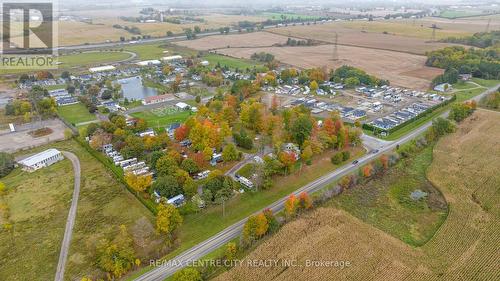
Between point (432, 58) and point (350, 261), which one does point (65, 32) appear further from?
point (350, 261)

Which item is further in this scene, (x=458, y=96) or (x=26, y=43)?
(x=26, y=43)

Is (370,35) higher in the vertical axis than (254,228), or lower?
higher

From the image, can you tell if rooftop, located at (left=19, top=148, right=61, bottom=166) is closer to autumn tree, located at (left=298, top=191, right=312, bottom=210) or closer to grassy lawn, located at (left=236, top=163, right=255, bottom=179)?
grassy lawn, located at (left=236, top=163, right=255, bottom=179)

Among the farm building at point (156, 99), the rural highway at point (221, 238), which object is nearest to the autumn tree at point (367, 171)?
the rural highway at point (221, 238)

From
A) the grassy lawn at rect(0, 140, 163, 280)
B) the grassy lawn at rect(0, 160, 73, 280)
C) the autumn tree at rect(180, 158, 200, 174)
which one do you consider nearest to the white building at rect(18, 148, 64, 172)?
A: the grassy lawn at rect(0, 160, 73, 280)

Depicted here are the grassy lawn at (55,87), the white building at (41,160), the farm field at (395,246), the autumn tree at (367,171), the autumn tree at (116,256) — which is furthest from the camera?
the grassy lawn at (55,87)

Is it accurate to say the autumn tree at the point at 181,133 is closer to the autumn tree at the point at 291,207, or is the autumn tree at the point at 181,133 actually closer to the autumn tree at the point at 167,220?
the autumn tree at the point at 167,220

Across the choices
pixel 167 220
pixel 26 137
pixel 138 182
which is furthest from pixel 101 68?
pixel 167 220

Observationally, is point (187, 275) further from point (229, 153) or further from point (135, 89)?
point (135, 89)
